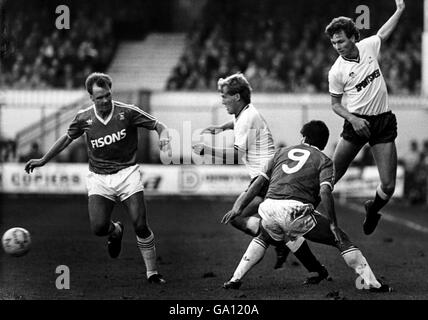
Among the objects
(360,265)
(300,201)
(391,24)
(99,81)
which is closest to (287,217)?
(300,201)

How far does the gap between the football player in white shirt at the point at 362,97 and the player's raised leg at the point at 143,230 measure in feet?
7.20

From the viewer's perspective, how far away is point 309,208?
930cm

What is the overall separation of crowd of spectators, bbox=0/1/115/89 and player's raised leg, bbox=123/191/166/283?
834cm

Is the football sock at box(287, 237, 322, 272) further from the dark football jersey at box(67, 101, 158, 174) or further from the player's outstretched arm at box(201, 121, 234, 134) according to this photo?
the dark football jersey at box(67, 101, 158, 174)

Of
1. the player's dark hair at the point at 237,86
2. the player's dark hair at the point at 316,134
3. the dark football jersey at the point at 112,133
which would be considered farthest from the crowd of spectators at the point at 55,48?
the player's dark hair at the point at 316,134

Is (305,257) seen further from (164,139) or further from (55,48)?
(55,48)

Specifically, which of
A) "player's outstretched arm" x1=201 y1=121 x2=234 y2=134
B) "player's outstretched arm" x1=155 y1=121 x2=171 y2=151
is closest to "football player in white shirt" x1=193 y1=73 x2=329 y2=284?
"player's outstretched arm" x1=155 y1=121 x2=171 y2=151

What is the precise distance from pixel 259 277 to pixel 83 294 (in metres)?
2.26

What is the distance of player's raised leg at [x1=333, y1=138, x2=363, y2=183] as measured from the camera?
34.8 ft

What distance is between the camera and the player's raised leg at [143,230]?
10.0 metres

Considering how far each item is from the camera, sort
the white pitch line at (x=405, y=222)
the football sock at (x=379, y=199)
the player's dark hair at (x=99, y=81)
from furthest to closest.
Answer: the white pitch line at (x=405, y=222), the football sock at (x=379, y=199), the player's dark hair at (x=99, y=81)

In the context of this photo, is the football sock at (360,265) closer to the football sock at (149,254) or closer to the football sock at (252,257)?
the football sock at (252,257)
